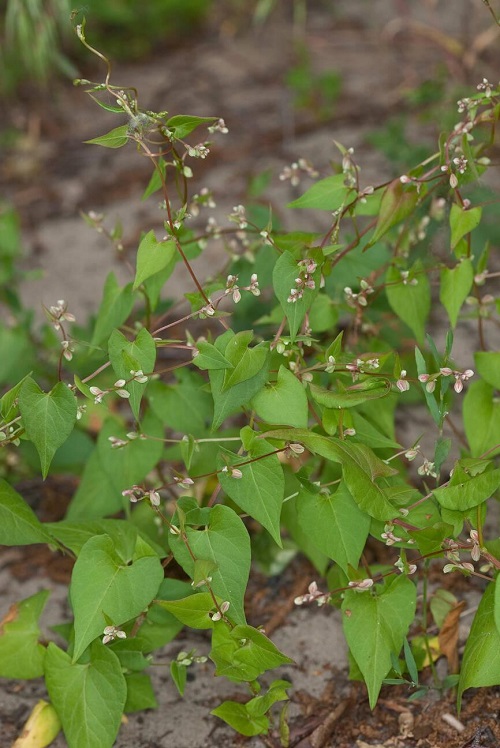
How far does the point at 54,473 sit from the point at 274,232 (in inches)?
36.9

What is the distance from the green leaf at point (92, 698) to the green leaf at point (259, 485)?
1.22 feet

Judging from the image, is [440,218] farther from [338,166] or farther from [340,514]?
[340,514]

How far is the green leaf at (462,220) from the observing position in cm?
176

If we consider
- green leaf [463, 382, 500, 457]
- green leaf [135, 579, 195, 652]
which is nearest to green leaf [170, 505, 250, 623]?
green leaf [135, 579, 195, 652]

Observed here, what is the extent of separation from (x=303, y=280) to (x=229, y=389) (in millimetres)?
246

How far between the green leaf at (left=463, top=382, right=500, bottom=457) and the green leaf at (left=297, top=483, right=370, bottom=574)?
1.36 ft

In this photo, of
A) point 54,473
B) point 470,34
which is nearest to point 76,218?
point 54,473

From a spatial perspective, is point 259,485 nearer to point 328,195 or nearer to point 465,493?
point 465,493

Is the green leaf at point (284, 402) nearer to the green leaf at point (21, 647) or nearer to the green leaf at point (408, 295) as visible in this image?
the green leaf at point (408, 295)

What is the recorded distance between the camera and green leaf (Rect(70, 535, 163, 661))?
1.55 meters

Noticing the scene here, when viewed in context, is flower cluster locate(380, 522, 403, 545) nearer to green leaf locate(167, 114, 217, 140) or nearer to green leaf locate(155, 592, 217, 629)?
green leaf locate(155, 592, 217, 629)

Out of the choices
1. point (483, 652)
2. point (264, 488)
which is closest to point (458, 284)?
point (264, 488)

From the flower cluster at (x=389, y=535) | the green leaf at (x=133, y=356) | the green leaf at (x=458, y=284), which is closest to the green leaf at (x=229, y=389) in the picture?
the green leaf at (x=133, y=356)

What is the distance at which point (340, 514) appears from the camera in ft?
5.32
